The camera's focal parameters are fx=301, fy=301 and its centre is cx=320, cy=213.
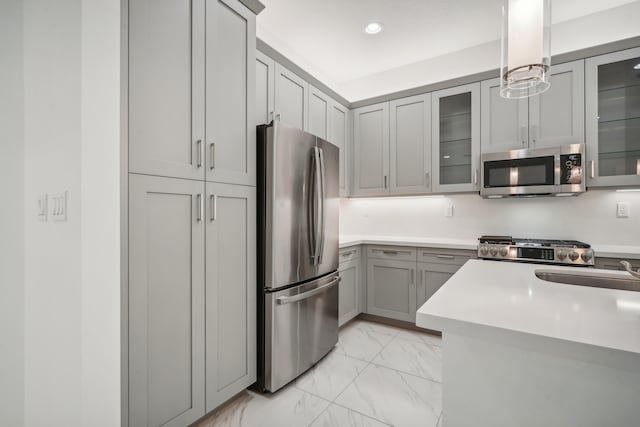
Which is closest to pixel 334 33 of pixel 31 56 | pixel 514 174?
pixel 514 174

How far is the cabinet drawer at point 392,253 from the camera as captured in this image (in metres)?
3.01

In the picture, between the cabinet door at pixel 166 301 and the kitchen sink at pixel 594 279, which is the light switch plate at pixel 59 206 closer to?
the cabinet door at pixel 166 301

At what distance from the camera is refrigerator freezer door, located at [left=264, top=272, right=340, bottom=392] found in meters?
1.95

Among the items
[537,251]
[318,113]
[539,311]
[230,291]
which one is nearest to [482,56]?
[318,113]

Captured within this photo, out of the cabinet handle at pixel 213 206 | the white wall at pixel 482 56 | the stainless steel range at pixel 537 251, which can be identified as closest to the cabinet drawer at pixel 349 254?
the stainless steel range at pixel 537 251

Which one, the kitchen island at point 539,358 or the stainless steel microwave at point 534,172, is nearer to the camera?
the kitchen island at point 539,358

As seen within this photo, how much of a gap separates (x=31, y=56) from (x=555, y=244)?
3620 mm

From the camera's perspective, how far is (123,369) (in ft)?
4.17

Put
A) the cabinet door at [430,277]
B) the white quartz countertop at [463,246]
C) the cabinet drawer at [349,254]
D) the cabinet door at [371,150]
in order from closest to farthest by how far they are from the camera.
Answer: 1. the white quartz countertop at [463,246]
2. the cabinet door at [430,277]
3. the cabinet drawer at [349,254]
4. the cabinet door at [371,150]

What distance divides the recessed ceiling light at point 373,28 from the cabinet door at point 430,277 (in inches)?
88.3

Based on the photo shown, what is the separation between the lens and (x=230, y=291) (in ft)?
5.83

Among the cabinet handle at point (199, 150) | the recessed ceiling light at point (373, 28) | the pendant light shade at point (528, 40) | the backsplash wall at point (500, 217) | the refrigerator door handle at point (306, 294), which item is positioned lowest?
the refrigerator door handle at point (306, 294)

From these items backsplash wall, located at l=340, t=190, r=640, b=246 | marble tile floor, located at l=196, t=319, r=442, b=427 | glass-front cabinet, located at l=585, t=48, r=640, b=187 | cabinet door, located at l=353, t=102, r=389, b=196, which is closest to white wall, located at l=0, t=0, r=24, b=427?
marble tile floor, located at l=196, t=319, r=442, b=427

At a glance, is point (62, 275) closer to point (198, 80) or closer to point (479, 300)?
point (198, 80)
